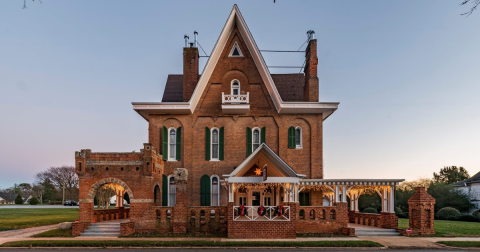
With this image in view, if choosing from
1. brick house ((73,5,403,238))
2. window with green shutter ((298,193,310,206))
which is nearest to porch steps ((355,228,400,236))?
brick house ((73,5,403,238))

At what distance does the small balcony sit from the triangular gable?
447 centimetres

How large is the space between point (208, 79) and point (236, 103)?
Result: 2.95 meters

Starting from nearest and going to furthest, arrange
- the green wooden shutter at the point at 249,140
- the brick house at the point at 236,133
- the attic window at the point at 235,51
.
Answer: the brick house at the point at 236,133 < the green wooden shutter at the point at 249,140 < the attic window at the point at 235,51

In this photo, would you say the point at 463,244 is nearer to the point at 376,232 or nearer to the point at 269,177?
the point at 376,232

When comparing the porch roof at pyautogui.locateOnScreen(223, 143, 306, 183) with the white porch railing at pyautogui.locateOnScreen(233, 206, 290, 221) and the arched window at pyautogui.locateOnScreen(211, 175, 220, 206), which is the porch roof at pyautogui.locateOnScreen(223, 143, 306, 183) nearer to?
the white porch railing at pyautogui.locateOnScreen(233, 206, 290, 221)

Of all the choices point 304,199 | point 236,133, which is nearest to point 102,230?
point 236,133

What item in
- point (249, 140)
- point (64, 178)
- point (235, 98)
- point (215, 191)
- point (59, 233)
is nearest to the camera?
point (59, 233)

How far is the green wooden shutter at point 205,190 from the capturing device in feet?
72.6

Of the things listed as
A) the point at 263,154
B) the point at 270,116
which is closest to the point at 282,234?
the point at 263,154

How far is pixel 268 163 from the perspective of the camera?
62.5 feet

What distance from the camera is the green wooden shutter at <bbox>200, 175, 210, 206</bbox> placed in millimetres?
22141

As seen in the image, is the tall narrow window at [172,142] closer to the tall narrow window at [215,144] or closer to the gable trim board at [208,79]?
the gable trim board at [208,79]

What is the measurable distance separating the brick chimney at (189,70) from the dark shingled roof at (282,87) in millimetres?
1964

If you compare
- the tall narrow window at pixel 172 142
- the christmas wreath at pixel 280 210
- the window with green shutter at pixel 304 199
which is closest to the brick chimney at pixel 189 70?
the tall narrow window at pixel 172 142
